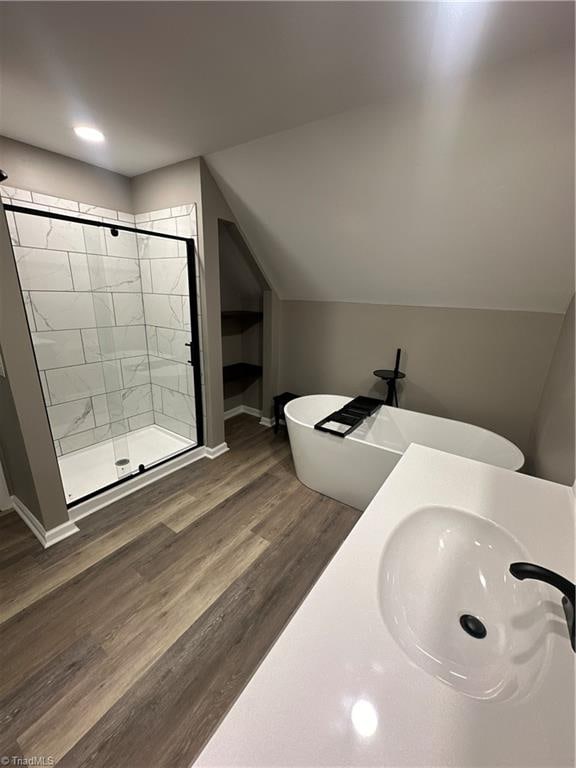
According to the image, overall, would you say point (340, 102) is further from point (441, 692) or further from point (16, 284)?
point (441, 692)

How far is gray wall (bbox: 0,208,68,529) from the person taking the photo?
1.61 m

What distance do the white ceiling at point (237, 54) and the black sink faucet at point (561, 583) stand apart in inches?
66.7

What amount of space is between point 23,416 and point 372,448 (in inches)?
81.8

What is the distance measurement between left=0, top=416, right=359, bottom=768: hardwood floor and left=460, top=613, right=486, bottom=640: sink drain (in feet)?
3.00

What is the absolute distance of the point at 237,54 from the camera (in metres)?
1.29

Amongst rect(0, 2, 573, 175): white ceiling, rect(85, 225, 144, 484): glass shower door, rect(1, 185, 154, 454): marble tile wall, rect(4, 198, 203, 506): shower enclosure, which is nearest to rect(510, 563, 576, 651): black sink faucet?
rect(0, 2, 573, 175): white ceiling

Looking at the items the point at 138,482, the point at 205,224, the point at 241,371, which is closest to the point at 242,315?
the point at 241,371

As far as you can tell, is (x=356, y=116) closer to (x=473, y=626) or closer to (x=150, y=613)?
(x=473, y=626)

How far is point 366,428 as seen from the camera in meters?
2.77

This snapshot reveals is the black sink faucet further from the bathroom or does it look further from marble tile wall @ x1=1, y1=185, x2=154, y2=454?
marble tile wall @ x1=1, y1=185, x2=154, y2=454

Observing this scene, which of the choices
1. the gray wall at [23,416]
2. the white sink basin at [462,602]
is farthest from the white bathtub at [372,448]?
the gray wall at [23,416]

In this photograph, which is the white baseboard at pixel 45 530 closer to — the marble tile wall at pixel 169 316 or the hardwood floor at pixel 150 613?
the hardwood floor at pixel 150 613

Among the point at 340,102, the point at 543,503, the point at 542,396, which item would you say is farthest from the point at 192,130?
the point at 542,396

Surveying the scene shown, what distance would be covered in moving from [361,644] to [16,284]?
83.7 inches
